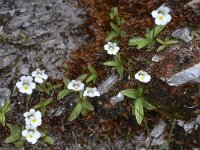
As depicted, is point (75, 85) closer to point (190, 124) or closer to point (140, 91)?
point (140, 91)

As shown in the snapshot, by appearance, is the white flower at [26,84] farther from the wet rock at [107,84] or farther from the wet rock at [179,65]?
the wet rock at [179,65]

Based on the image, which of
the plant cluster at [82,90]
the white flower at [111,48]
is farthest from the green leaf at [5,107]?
the white flower at [111,48]

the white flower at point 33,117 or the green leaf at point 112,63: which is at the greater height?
the green leaf at point 112,63

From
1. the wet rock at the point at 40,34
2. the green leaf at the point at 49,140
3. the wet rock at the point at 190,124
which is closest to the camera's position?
the wet rock at the point at 190,124

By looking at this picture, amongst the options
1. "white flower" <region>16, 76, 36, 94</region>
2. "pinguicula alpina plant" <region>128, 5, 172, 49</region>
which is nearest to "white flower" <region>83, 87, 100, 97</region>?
"white flower" <region>16, 76, 36, 94</region>

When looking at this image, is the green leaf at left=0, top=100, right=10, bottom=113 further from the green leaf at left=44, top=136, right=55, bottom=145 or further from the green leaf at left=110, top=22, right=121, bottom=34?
the green leaf at left=110, top=22, right=121, bottom=34
